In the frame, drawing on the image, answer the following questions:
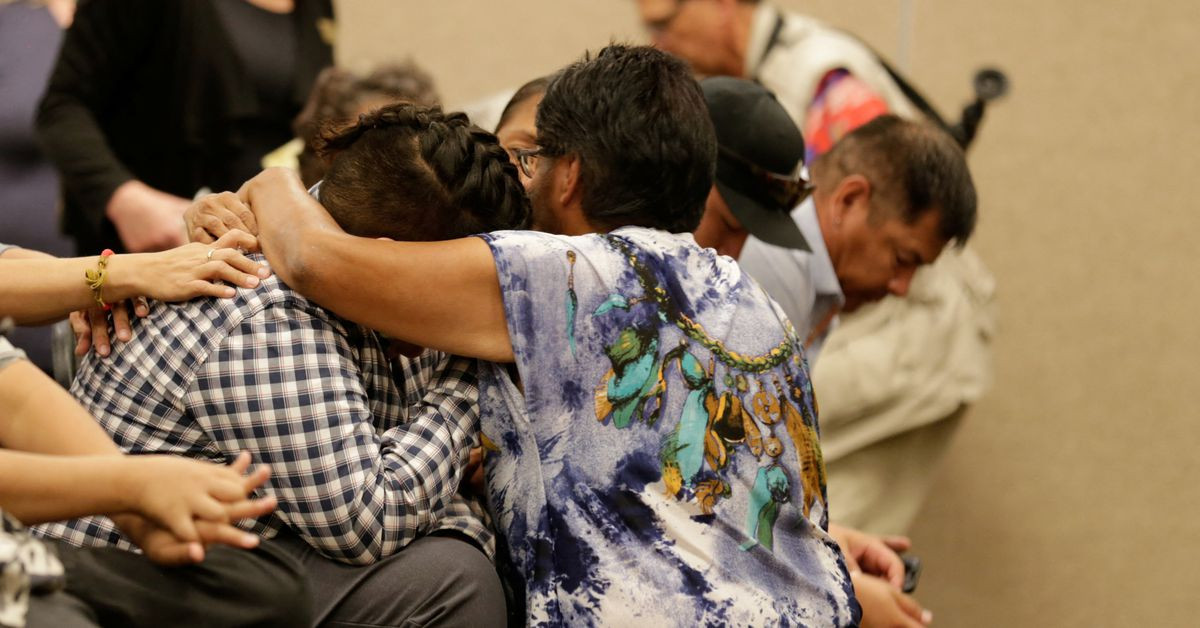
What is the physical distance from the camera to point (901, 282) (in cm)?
261

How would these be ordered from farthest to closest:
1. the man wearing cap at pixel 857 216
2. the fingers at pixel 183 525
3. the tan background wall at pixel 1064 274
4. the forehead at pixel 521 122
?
1. the tan background wall at pixel 1064 274
2. the man wearing cap at pixel 857 216
3. the forehead at pixel 521 122
4. the fingers at pixel 183 525

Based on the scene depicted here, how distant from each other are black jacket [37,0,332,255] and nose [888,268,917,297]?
1.19 metres

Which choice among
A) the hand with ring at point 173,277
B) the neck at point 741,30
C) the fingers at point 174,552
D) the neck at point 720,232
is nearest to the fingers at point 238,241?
the hand with ring at point 173,277

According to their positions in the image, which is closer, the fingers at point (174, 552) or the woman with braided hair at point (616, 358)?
the fingers at point (174, 552)

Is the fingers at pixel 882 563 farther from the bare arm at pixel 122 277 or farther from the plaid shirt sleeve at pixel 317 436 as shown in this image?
the bare arm at pixel 122 277

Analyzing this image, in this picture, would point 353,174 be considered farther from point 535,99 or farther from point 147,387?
point 535,99

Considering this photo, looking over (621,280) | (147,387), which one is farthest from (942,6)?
(147,387)

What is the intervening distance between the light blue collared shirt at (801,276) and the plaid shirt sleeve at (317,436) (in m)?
0.86

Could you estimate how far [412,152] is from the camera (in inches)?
57.8

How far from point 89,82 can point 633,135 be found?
134cm

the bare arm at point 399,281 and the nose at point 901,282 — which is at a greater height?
the bare arm at point 399,281

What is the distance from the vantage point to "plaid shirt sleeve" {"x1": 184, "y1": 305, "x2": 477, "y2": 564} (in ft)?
4.46

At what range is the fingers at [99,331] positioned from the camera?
4.76 ft

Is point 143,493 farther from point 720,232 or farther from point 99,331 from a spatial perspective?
point 720,232
